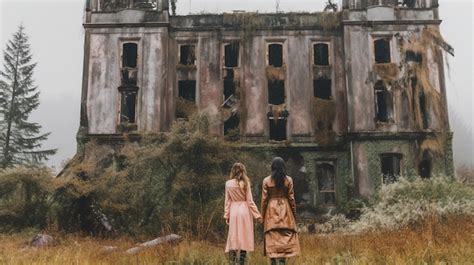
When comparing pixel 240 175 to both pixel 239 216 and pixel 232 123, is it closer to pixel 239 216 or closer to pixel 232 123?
pixel 239 216

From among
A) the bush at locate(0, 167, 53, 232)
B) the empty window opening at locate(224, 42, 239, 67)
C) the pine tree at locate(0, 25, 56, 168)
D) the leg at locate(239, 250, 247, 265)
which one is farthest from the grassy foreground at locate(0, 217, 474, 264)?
the pine tree at locate(0, 25, 56, 168)

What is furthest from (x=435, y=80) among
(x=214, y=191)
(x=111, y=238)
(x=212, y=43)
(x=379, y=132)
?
(x=111, y=238)

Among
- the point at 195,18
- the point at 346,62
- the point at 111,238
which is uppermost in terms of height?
the point at 195,18

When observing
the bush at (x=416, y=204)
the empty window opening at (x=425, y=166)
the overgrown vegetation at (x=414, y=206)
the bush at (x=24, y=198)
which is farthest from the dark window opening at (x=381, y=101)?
the bush at (x=24, y=198)

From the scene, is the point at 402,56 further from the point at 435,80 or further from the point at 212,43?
the point at 212,43

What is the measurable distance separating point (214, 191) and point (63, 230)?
220 inches

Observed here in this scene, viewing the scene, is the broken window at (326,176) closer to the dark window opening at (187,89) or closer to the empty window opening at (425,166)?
the empty window opening at (425,166)

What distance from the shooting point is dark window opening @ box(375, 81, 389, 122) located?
26359mm

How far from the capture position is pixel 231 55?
28.1 metres

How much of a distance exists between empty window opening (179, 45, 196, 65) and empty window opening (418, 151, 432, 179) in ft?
42.2

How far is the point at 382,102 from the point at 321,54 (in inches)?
166

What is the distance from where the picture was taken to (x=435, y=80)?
26609 millimetres

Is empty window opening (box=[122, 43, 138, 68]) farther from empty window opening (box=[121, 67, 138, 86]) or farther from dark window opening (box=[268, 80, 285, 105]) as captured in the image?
dark window opening (box=[268, 80, 285, 105])

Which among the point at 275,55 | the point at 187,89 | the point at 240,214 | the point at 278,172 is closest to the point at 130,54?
the point at 187,89
